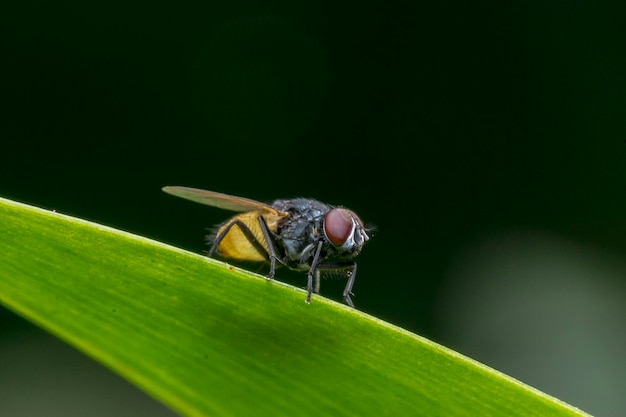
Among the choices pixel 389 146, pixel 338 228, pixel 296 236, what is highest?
pixel 389 146

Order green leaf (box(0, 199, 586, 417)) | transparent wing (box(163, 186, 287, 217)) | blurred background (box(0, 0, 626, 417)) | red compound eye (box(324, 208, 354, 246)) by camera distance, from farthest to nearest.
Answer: blurred background (box(0, 0, 626, 417))
red compound eye (box(324, 208, 354, 246))
transparent wing (box(163, 186, 287, 217))
green leaf (box(0, 199, 586, 417))

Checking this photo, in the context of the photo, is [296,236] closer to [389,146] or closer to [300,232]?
[300,232]

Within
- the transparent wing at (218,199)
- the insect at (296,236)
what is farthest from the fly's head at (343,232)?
the transparent wing at (218,199)

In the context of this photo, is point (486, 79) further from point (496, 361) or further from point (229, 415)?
point (229, 415)

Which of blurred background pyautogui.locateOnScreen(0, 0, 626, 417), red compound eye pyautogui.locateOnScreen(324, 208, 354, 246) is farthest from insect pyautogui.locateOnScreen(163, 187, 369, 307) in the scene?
blurred background pyautogui.locateOnScreen(0, 0, 626, 417)

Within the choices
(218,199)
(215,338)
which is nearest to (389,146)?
(218,199)

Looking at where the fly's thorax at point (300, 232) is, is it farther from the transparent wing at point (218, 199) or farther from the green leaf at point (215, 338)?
the green leaf at point (215, 338)

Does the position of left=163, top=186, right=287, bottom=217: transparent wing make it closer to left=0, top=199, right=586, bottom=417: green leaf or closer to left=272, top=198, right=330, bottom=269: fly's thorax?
left=272, top=198, right=330, bottom=269: fly's thorax

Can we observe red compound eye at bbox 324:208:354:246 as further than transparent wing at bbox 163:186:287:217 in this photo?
Yes
